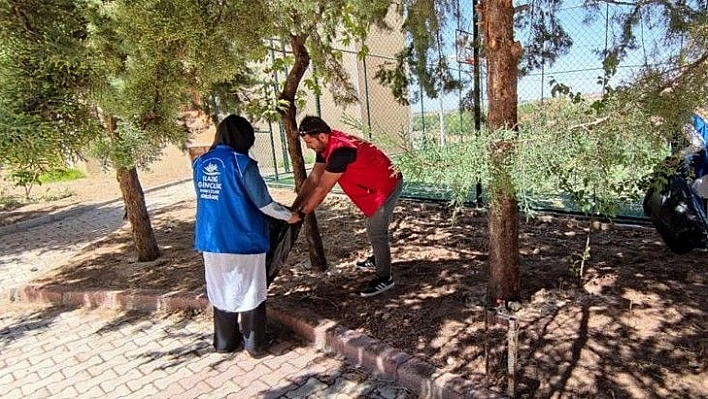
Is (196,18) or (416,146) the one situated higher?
(196,18)

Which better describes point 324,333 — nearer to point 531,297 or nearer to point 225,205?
point 225,205

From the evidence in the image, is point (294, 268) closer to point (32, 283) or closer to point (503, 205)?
point (503, 205)

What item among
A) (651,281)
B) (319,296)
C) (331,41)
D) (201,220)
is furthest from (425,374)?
(331,41)

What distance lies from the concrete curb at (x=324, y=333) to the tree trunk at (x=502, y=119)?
2.89 feet

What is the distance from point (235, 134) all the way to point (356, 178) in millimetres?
949

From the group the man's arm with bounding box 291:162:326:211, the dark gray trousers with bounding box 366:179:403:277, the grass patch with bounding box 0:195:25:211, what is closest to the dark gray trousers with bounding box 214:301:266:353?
the man's arm with bounding box 291:162:326:211

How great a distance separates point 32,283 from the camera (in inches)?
203

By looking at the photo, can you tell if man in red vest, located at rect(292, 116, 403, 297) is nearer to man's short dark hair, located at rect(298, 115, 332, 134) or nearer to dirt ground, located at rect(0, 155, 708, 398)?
man's short dark hair, located at rect(298, 115, 332, 134)

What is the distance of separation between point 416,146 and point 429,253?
2.34 meters

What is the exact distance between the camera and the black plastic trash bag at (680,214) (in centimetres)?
381

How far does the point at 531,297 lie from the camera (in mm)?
3342

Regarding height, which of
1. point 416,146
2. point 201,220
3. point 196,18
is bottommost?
point 201,220

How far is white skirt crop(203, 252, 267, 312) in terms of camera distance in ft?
10.2

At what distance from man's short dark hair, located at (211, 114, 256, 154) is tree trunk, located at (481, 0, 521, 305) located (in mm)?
1544
